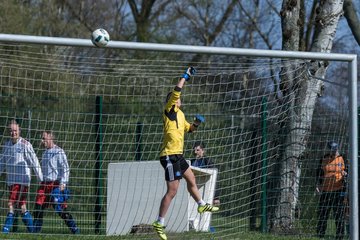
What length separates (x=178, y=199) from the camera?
44.0 feet

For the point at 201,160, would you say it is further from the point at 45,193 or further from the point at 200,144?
the point at 45,193

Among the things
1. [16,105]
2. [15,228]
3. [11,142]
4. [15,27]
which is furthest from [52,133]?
[15,27]

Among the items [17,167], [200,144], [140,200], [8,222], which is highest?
[200,144]

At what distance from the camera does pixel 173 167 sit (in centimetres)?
1115

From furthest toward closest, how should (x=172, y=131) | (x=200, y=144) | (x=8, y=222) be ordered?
(x=200, y=144)
(x=8, y=222)
(x=172, y=131)

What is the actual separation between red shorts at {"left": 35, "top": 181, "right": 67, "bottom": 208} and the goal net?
0.50 feet

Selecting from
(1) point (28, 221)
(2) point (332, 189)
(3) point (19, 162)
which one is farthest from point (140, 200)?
(2) point (332, 189)

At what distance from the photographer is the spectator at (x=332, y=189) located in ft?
40.0

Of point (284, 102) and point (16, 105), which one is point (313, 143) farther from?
point (16, 105)

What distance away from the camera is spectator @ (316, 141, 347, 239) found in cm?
1219

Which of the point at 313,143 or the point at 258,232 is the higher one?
the point at 313,143

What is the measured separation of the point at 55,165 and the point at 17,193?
74cm

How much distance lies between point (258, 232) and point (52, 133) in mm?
3379

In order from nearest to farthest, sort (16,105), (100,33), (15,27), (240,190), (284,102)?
(100,33)
(284,102)
(240,190)
(16,105)
(15,27)
